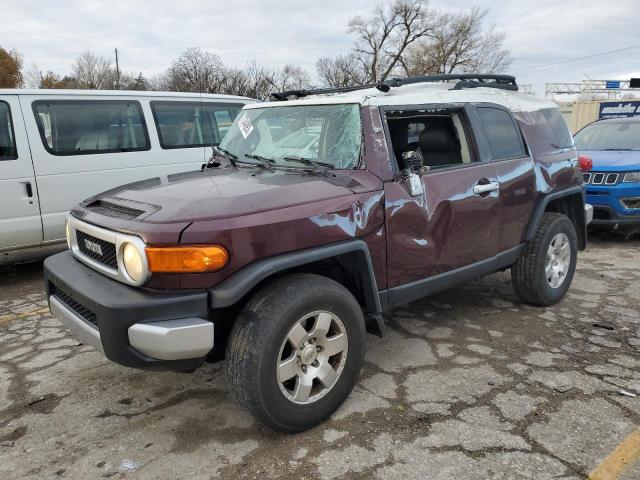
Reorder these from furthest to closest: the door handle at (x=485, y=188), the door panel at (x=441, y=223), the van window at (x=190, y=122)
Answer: the van window at (x=190, y=122), the door handle at (x=485, y=188), the door panel at (x=441, y=223)

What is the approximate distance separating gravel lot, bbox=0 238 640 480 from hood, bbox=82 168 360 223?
1.16 meters

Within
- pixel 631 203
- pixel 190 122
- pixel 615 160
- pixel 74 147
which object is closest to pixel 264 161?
pixel 74 147

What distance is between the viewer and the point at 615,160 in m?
7.00

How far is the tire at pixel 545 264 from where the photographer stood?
4.18m

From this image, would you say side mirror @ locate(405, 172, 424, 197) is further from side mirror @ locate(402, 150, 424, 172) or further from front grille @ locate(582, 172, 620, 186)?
front grille @ locate(582, 172, 620, 186)

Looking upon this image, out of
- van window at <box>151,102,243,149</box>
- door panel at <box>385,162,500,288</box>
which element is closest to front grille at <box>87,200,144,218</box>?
door panel at <box>385,162,500,288</box>

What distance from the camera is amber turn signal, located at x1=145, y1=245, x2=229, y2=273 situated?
2.33 meters

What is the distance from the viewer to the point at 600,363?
342 centimetres

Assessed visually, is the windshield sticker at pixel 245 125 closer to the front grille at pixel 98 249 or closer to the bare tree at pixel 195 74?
the front grille at pixel 98 249

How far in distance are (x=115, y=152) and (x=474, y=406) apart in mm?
4757

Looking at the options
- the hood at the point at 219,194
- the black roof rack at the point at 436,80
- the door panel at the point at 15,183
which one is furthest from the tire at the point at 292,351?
the door panel at the point at 15,183

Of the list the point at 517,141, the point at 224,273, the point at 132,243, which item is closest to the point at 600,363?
the point at 517,141

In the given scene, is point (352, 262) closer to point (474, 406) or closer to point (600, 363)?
point (474, 406)

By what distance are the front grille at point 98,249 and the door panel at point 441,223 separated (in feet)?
4.98
